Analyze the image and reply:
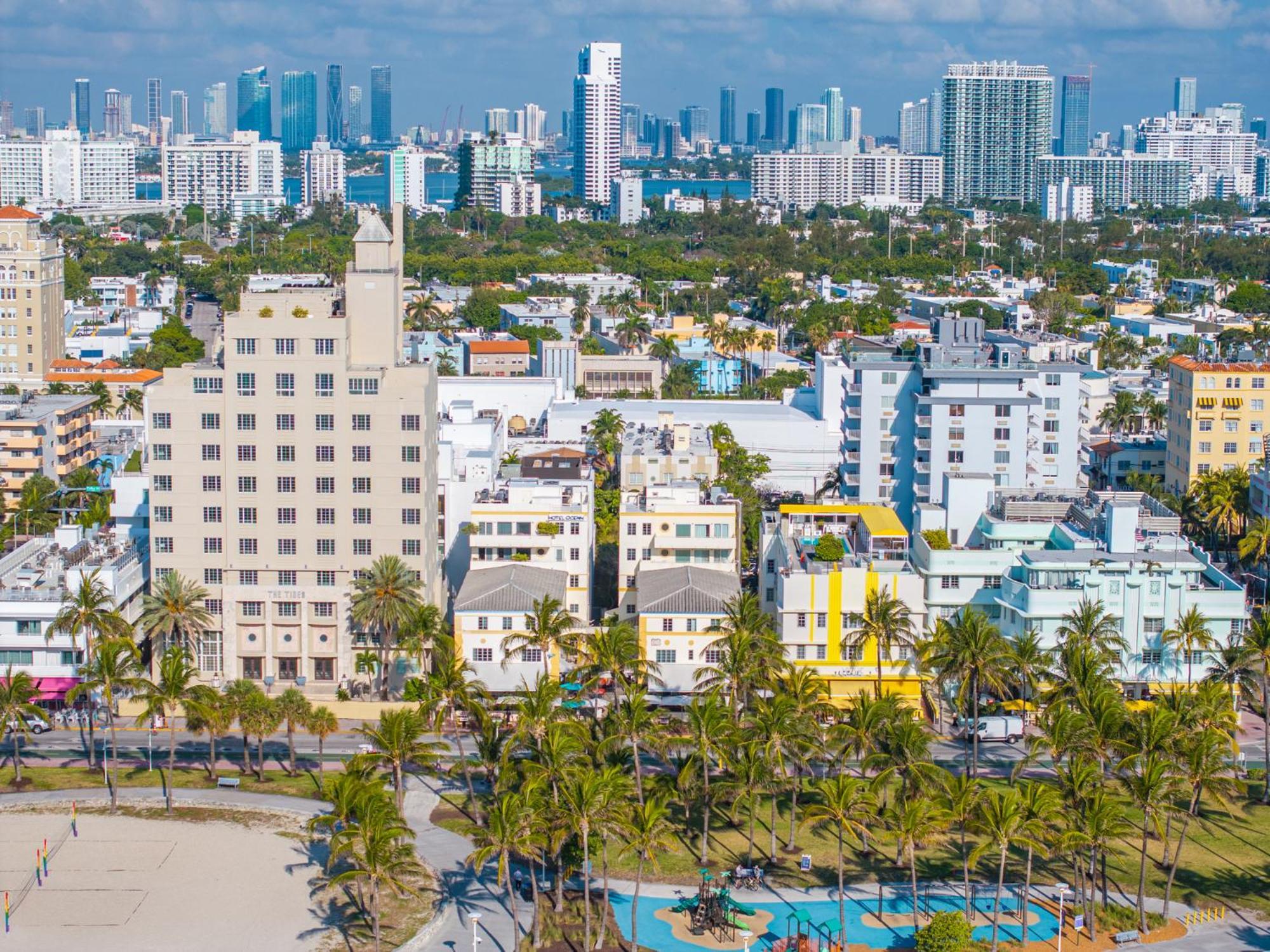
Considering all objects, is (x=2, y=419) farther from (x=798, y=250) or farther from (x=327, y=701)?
(x=798, y=250)

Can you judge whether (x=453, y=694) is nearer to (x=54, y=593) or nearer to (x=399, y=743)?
(x=399, y=743)

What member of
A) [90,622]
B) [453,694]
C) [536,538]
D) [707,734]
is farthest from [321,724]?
[536,538]

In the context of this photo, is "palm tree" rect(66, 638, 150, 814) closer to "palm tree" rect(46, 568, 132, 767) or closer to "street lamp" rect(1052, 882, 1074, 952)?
"palm tree" rect(46, 568, 132, 767)

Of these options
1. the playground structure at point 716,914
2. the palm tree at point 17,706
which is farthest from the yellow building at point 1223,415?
the palm tree at point 17,706

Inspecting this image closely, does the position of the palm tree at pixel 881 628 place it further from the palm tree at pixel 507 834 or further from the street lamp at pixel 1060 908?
the palm tree at pixel 507 834

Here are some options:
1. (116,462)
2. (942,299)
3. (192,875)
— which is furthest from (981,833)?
(942,299)
